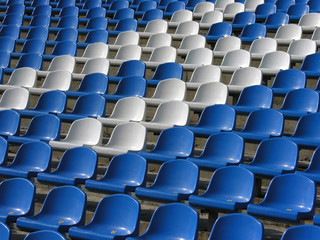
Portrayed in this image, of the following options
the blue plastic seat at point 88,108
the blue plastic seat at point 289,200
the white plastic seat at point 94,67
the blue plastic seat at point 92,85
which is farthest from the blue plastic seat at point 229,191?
the white plastic seat at point 94,67

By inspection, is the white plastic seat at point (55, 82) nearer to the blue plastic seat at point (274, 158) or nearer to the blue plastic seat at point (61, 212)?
the blue plastic seat at point (61, 212)

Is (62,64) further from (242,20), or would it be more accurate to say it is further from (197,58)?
(242,20)

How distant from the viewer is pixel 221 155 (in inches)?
165

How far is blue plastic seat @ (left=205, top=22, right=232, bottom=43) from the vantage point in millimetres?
6657

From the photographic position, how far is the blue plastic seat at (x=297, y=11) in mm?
6777

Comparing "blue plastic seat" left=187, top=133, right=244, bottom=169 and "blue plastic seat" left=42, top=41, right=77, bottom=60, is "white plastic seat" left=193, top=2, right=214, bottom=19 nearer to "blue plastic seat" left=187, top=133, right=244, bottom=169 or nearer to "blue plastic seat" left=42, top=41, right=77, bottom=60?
"blue plastic seat" left=42, top=41, right=77, bottom=60

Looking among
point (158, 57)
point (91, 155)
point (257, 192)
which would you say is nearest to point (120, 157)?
point (91, 155)

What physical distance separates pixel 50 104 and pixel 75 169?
146 centimetres

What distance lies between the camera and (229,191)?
12.0 ft

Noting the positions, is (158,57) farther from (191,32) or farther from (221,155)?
(221,155)

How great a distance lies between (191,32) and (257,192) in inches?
134

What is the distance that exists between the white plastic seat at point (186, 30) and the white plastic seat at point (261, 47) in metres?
1.02

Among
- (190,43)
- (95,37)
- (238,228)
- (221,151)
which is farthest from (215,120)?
(95,37)

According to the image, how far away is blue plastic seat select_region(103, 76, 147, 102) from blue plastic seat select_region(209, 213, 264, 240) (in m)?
2.72
